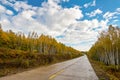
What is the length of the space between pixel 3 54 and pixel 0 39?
43.4m

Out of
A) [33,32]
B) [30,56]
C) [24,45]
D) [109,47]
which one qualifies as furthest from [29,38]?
[30,56]

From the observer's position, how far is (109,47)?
49.5 metres

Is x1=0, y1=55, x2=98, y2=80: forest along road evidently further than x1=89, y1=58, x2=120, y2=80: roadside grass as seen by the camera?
No

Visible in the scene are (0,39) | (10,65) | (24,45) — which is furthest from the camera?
(24,45)

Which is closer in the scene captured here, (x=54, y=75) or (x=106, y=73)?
(x=54, y=75)

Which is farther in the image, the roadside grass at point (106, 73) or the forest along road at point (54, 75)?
the roadside grass at point (106, 73)

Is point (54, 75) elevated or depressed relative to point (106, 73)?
elevated

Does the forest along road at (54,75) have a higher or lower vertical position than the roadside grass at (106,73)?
higher

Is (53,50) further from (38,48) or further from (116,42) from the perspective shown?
(116,42)

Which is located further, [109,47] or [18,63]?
[109,47]

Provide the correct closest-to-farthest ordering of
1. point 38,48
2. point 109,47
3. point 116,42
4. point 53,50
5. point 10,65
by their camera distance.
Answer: point 10,65
point 116,42
point 109,47
point 38,48
point 53,50

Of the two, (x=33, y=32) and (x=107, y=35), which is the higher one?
(x=33, y=32)

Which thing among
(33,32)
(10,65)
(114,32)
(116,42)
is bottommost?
(10,65)

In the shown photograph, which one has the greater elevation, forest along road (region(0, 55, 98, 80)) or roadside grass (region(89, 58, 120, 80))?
forest along road (region(0, 55, 98, 80))
